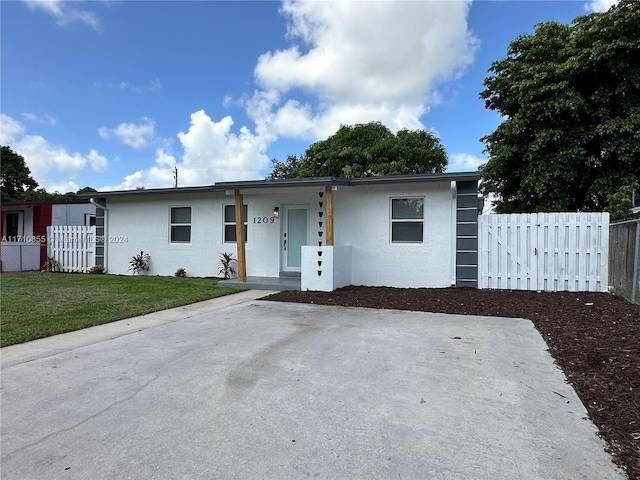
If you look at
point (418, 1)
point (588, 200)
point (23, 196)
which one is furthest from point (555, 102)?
point (23, 196)

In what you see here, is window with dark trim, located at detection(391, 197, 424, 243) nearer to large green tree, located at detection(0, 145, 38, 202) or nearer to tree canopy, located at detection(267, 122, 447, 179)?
tree canopy, located at detection(267, 122, 447, 179)

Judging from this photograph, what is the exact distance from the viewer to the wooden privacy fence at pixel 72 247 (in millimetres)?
14102

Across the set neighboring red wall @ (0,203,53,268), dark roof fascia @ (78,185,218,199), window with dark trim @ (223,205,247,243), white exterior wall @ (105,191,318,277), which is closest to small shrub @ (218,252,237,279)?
white exterior wall @ (105,191,318,277)

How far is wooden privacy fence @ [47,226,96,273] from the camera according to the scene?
46.3 ft

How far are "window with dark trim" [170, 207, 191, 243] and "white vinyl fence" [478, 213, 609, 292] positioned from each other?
8776 millimetres

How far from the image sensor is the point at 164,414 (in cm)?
296

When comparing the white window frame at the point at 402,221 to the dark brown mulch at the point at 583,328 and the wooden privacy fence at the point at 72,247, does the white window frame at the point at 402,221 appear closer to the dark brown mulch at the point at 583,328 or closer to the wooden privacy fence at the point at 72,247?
the dark brown mulch at the point at 583,328

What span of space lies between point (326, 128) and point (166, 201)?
783 inches

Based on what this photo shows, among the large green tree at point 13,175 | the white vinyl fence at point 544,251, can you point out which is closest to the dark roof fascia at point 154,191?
the white vinyl fence at point 544,251

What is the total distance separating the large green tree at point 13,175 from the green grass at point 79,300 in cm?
2971

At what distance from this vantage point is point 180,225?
12719 millimetres

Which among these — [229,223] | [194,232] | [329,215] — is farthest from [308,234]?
[194,232]

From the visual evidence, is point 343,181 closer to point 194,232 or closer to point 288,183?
point 288,183

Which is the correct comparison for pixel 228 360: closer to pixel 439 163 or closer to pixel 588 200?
pixel 588 200
